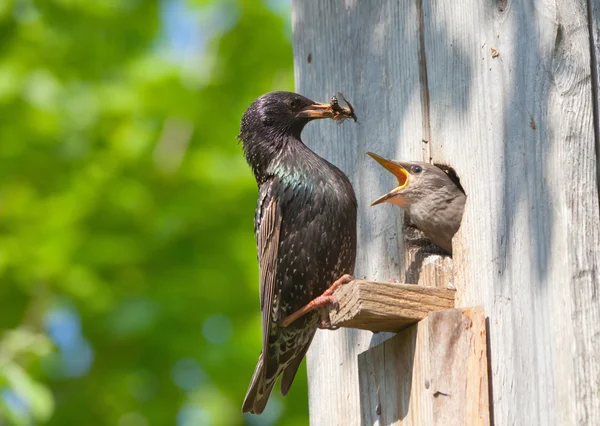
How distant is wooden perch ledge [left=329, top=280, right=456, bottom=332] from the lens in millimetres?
2693

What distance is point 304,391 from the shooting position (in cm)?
628

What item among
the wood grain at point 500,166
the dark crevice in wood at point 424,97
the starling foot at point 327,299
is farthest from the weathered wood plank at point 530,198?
Answer: the starling foot at point 327,299

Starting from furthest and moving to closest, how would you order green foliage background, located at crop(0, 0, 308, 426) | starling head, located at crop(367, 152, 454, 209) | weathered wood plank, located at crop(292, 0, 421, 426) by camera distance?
1. green foliage background, located at crop(0, 0, 308, 426)
2. weathered wood plank, located at crop(292, 0, 421, 426)
3. starling head, located at crop(367, 152, 454, 209)

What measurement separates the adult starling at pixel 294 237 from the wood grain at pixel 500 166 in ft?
0.43

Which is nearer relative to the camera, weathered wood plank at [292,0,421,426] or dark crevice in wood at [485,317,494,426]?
dark crevice in wood at [485,317,494,426]

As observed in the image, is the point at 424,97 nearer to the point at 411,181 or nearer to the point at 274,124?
the point at 411,181

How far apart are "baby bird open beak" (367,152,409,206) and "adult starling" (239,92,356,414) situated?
0.13 metres

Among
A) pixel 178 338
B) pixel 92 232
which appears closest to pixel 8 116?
pixel 92 232

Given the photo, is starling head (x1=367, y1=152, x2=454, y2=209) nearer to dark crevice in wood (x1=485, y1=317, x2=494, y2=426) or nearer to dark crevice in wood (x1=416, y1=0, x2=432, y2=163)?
dark crevice in wood (x1=416, y1=0, x2=432, y2=163)

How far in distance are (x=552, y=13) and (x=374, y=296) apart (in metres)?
0.96

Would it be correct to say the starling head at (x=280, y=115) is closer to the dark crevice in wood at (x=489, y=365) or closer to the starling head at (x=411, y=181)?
the starling head at (x=411, y=181)

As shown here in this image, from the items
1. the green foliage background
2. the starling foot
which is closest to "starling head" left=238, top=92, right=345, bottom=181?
the starling foot

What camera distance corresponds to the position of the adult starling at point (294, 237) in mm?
3316

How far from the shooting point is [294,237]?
3.38m
